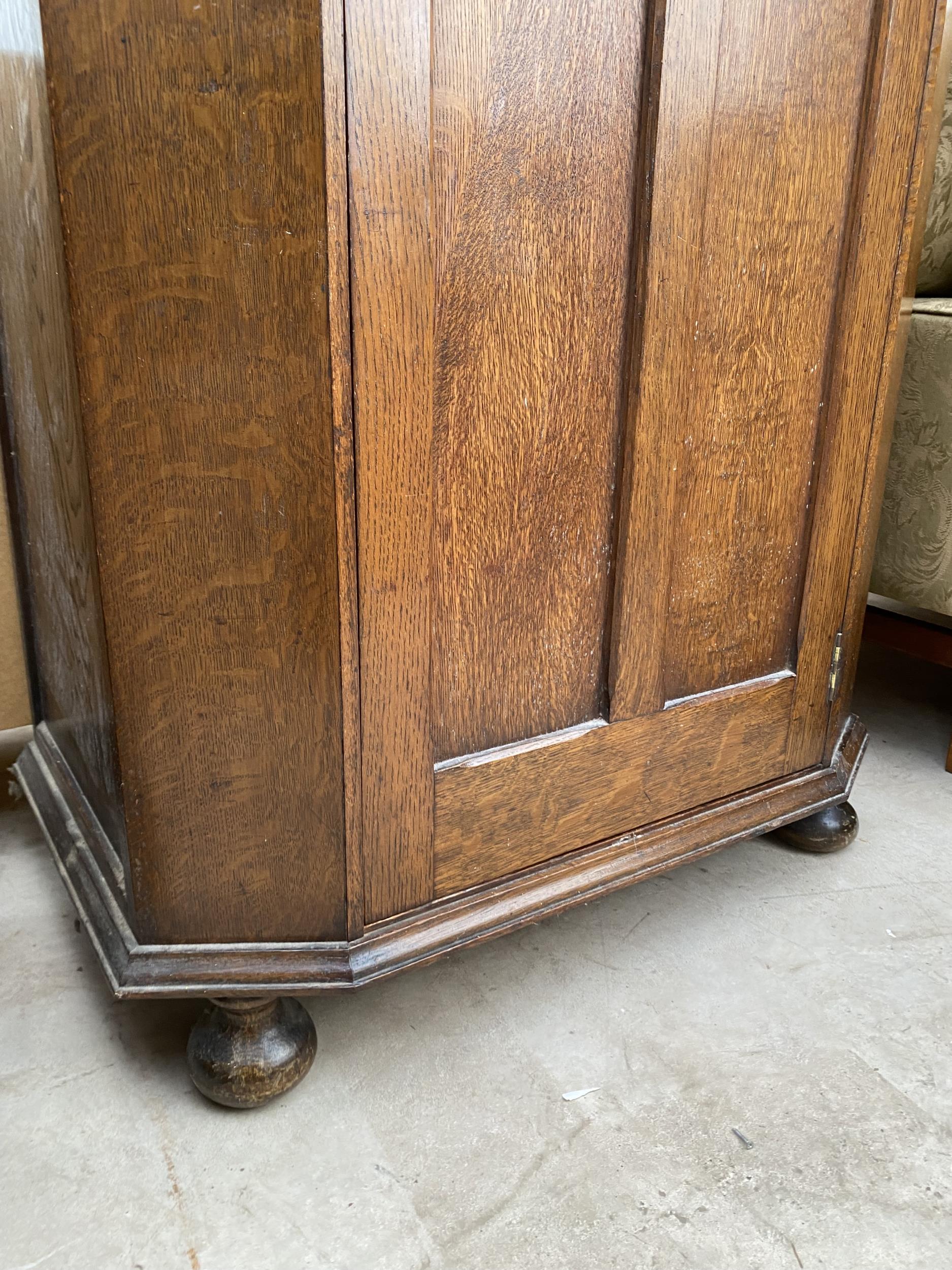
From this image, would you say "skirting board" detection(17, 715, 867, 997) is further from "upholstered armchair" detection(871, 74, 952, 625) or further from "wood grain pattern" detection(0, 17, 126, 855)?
"upholstered armchair" detection(871, 74, 952, 625)

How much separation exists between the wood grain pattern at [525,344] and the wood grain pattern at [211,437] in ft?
0.38

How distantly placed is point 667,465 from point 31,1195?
0.83 meters

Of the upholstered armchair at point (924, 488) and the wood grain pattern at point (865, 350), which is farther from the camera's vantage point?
the upholstered armchair at point (924, 488)

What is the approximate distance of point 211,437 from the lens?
2.51ft

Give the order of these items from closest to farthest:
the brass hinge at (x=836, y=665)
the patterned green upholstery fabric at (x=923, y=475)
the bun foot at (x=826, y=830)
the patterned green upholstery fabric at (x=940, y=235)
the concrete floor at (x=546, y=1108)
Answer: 1. the concrete floor at (x=546, y=1108)
2. the brass hinge at (x=836, y=665)
3. the bun foot at (x=826, y=830)
4. the patterned green upholstery fabric at (x=923, y=475)
5. the patterned green upholstery fabric at (x=940, y=235)

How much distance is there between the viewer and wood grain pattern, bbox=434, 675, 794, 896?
3.14ft

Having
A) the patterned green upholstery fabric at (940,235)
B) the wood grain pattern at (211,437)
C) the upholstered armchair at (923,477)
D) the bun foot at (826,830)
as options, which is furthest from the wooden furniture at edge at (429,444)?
the patterned green upholstery fabric at (940,235)

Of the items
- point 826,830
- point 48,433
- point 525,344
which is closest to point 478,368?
point 525,344

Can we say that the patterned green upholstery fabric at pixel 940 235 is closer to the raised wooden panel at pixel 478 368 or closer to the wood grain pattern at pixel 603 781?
the wood grain pattern at pixel 603 781

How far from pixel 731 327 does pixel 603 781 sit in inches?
17.9

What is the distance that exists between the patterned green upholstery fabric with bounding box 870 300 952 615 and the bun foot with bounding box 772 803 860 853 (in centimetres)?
40

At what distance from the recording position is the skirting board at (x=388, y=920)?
0.89 meters

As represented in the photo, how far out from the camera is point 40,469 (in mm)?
1022

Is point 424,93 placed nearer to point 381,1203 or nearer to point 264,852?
point 264,852
